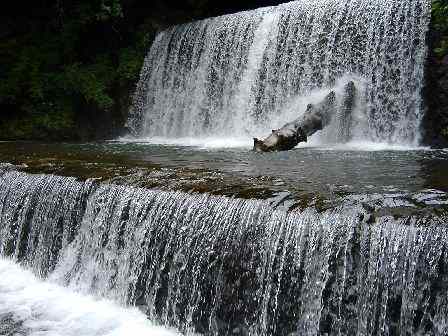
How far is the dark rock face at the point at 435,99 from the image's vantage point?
929cm

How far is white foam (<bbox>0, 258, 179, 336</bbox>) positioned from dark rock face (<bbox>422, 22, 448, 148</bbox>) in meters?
6.48

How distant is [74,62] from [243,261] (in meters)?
11.0

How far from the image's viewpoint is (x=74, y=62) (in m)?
14.2

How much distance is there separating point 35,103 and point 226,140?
17.6 ft

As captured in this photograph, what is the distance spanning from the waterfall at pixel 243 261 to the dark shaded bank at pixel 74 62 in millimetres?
7381

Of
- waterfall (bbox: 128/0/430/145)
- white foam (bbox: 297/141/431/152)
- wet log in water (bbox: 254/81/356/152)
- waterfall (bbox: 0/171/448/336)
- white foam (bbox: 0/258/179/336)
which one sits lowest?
white foam (bbox: 0/258/179/336)

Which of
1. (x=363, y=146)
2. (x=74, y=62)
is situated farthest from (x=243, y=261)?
(x=74, y=62)

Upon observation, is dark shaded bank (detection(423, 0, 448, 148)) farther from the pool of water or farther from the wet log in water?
the wet log in water

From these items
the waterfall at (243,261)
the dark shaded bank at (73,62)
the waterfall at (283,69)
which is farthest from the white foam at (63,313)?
the dark shaded bank at (73,62)

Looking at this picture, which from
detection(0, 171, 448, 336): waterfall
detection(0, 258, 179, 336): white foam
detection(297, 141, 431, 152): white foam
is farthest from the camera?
detection(297, 141, 431, 152): white foam

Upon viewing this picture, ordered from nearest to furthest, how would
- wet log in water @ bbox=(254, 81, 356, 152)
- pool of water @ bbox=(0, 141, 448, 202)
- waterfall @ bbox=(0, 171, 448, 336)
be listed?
waterfall @ bbox=(0, 171, 448, 336), pool of water @ bbox=(0, 141, 448, 202), wet log in water @ bbox=(254, 81, 356, 152)

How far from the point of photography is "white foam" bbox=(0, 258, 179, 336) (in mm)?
4898

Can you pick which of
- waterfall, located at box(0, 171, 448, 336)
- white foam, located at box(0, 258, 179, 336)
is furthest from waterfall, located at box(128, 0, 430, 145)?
white foam, located at box(0, 258, 179, 336)

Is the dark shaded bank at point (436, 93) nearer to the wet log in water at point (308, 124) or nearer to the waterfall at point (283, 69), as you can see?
the waterfall at point (283, 69)
